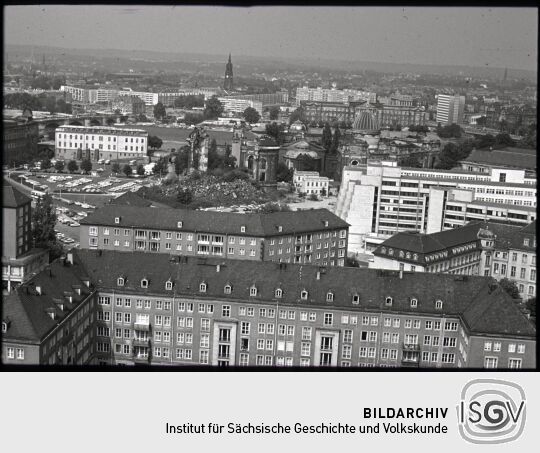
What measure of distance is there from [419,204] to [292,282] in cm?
446

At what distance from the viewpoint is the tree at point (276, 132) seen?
723 inches

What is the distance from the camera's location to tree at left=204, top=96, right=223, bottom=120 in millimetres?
22409

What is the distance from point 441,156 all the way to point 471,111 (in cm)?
478

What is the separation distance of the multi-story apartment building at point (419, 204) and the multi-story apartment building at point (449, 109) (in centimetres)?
1080

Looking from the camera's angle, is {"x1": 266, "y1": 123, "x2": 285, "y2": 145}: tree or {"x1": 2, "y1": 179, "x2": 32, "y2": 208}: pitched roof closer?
{"x1": 2, "y1": 179, "x2": 32, "y2": 208}: pitched roof

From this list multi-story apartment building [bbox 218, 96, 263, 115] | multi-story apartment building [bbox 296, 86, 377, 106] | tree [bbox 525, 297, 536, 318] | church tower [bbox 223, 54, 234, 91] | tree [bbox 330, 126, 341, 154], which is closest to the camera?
tree [bbox 525, 297, 536, 318]

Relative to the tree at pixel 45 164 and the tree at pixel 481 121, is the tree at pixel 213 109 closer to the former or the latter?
the tree at pixel 481 121

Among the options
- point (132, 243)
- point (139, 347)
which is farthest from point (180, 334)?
point (132, 243)

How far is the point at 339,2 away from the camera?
1.65 meters

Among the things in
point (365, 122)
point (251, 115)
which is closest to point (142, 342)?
point (365, 122)

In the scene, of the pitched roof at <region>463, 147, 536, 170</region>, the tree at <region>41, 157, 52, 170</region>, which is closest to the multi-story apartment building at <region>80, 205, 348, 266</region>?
the pitched roof at <region>463, 147, 536, 170</region>

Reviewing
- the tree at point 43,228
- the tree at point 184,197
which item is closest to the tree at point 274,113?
the tree at point 184,197

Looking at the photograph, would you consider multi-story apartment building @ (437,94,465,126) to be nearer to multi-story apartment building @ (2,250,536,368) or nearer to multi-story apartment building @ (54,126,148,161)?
multi-story apartment building @ (54,126,148,161)

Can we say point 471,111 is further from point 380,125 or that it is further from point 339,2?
point 339,2
